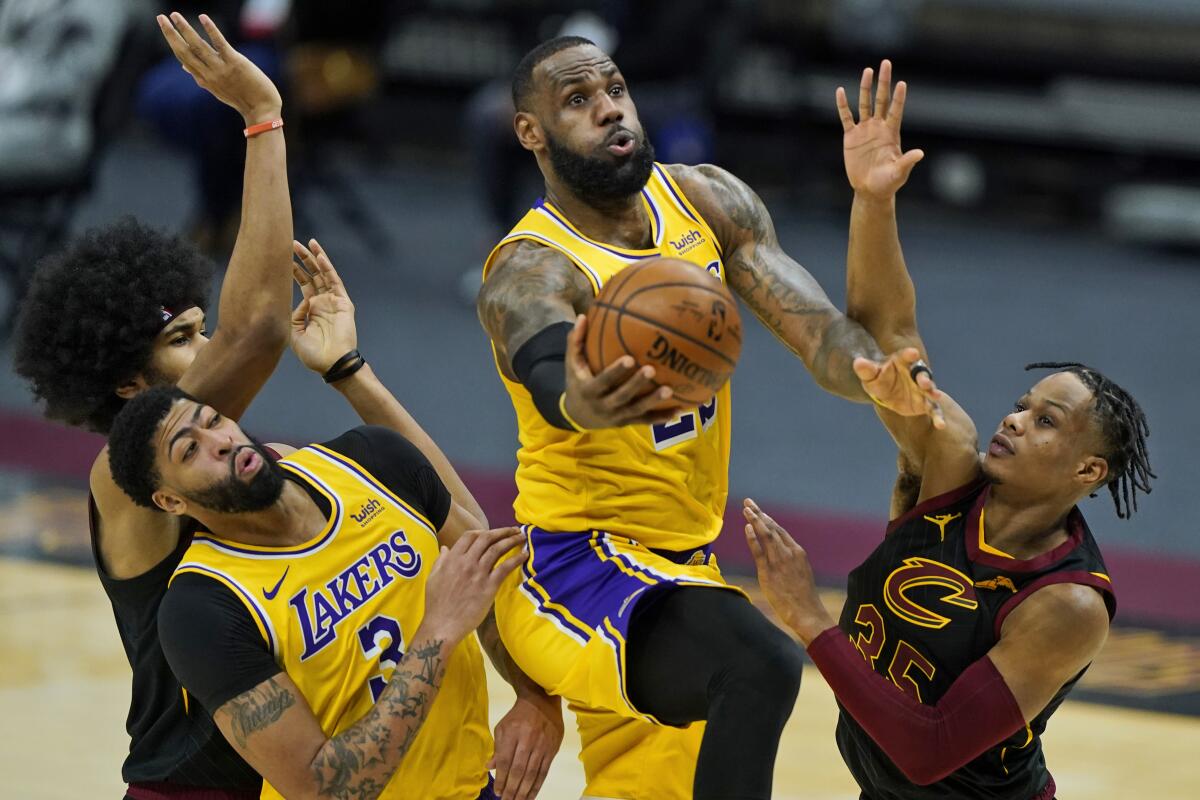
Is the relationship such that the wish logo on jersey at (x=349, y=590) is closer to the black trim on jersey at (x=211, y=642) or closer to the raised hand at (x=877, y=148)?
the black trim on jersey at (x=211, y=642)

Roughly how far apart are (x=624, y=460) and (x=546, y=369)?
1.82 ft

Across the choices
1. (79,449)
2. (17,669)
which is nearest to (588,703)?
(17,669)

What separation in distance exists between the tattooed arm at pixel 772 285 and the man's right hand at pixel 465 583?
901mm

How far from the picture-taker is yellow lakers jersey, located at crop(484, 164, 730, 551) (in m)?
4.69

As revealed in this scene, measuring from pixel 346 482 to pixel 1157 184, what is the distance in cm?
1119

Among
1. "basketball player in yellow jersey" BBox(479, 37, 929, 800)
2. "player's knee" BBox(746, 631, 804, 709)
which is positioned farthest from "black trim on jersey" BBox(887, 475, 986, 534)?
"player's knee" BBox(746, 631, 804, 709)

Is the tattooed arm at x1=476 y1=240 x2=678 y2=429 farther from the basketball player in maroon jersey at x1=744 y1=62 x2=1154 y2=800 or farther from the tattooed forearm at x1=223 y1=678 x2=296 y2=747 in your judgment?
the tattooed forearm at x1=223 y1=678 x2=296 y2=747

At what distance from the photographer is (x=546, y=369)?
4.20m

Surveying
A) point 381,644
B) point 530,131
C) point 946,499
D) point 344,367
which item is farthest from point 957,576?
point 344,367

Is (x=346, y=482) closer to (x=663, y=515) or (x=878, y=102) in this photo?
(x=663, y=515)

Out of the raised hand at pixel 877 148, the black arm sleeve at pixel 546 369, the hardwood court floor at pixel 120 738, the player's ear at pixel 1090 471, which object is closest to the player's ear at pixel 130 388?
the black arm sleeve at pixel 546 369

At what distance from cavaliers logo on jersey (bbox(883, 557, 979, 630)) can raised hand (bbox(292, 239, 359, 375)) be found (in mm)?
1477

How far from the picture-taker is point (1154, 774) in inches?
261

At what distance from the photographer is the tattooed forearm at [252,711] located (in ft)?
13.6
